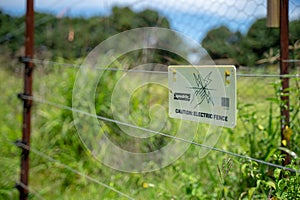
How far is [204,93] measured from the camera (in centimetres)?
111

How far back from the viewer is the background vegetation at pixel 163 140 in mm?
1772

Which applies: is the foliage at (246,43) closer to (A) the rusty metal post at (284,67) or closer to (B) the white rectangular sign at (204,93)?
(A) the rusty metal post at (284,67)

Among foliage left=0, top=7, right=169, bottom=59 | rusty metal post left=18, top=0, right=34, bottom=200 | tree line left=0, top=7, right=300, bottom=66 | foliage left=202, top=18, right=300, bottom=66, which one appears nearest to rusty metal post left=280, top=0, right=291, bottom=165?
tree line left=0, top=7, right=300, bottom=66

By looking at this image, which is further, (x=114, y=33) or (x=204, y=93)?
(x=114, y=33)

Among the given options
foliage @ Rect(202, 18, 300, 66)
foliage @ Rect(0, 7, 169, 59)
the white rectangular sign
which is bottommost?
the white rectangular sign

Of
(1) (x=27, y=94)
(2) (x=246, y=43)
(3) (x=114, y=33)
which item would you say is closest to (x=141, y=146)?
(1) (x=27, y=94)

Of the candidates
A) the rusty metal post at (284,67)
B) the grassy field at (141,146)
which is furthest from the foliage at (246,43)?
the rusty metal post at (284,67)

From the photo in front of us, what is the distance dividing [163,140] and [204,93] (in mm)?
1254

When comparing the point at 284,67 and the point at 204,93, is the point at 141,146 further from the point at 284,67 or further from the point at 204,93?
the point at 204,93

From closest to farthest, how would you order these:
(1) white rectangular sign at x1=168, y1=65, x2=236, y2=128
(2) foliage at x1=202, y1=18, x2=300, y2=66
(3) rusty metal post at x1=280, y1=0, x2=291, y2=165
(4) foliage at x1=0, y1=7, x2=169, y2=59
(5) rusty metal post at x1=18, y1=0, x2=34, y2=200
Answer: (1) white rectangular sign at x1=168, y1=65, x2=236, y2=128, (3) rusty metal post at x1=280, y1=0, x2=291, y2=165, (5) rusty metal post at x1=18, y1=0, x2=34, y2=200, (2) foliage at x1=202, y1=18, x2=300, y2=66, (4) foliage at x1=0, y1=7, x2=169, y2=59

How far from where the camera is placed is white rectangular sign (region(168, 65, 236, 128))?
1.04 meters

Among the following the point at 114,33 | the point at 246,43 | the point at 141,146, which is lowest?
the point at 141,146

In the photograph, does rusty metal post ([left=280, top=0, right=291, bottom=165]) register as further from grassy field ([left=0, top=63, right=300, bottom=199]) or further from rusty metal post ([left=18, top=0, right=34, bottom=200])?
rusty metal post ([left=18, top=0, right=34, bottom=200])

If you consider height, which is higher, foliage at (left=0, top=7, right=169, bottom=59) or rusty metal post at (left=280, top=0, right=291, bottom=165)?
foliage at (left=0, top=7, right=169, bottom=59)
